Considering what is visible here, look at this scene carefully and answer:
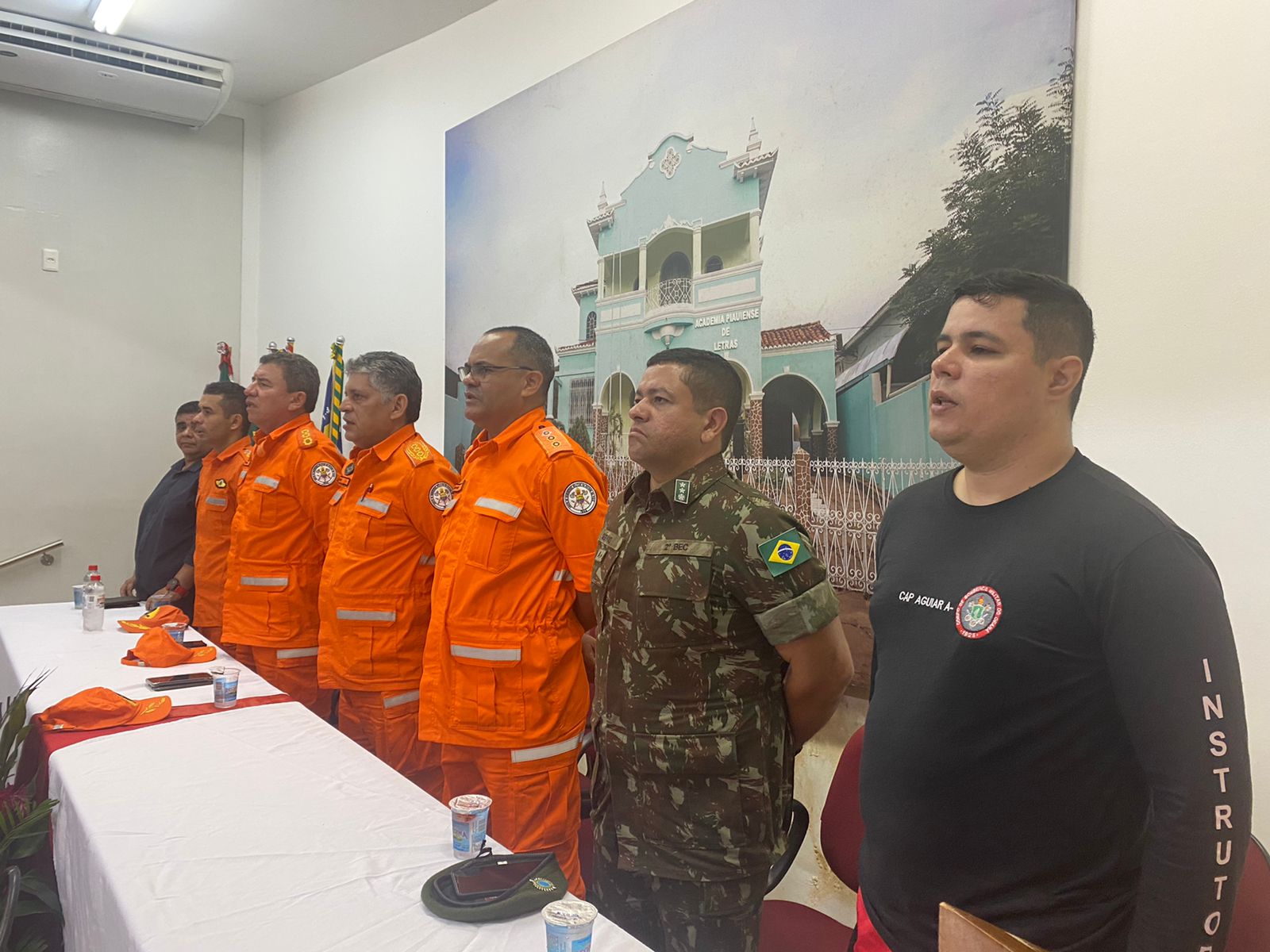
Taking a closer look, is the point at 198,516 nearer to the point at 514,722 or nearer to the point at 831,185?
the point at 514,722

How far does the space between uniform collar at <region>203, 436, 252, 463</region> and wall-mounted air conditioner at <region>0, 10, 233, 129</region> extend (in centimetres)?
214

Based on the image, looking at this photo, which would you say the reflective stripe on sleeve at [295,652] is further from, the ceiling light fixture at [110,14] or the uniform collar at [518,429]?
the ceiling light fixture at [110,14]

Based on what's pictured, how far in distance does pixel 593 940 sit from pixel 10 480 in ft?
16.6

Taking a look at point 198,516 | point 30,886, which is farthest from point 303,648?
point 30,886

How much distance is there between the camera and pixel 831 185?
2244mm

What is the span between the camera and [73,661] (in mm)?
2652

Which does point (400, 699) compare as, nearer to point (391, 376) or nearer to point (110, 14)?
point (391, 376)

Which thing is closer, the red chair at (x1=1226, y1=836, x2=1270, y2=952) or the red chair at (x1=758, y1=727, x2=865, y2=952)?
the red chair at (x1=1226, y1=836, x2=1270, y2=952)

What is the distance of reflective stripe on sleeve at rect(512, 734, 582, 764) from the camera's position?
2129 mm

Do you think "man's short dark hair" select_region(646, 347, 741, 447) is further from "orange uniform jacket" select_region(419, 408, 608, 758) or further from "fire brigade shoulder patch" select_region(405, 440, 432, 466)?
"fire brigade shoulder patch" select_region(405, 440, 432, 466)

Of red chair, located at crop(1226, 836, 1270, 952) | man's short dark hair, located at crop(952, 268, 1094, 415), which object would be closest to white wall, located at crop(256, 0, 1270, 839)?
red chair, located at crop(1226, 836, 1270, 952)

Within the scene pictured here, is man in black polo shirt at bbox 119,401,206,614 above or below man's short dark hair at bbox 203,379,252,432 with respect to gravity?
below

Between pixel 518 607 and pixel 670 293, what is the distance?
1.13 meters

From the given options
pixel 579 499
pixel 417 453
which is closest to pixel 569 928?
pixel 579 499
